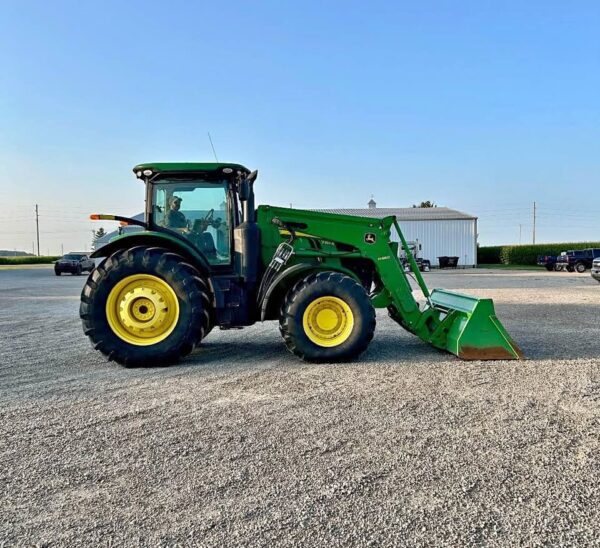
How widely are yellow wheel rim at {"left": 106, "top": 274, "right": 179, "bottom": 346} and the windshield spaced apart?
2.71 feet

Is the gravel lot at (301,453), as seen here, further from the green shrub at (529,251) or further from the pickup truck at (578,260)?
the green shrub at (529,251)

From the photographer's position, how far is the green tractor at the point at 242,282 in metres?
6.68

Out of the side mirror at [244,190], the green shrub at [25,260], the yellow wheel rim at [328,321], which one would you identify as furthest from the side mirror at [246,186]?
the green shrub at [25,260]

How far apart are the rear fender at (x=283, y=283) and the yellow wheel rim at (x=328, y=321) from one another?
48cm

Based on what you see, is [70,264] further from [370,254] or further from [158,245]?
[370,254]

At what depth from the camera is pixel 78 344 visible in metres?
8.48

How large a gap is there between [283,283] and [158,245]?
1720 mm

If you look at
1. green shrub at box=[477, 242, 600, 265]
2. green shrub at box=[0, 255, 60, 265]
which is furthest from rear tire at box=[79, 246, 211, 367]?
green shrub at box=[0, 255, 60, 265]

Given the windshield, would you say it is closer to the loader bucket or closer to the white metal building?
the loader bucket

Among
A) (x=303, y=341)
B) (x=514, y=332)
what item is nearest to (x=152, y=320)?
(x=303, y=341)

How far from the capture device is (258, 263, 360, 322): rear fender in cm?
685

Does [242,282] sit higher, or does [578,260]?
[242,282]

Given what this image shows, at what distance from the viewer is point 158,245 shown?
6.96 m

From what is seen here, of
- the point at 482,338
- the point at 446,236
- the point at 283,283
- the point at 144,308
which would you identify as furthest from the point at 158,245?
the point at 446,236
